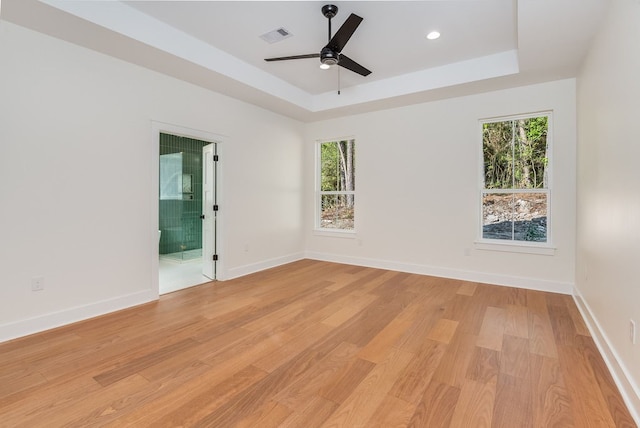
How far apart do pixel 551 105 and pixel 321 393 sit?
14.4 feet

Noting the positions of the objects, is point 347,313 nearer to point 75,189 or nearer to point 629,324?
point 629,324

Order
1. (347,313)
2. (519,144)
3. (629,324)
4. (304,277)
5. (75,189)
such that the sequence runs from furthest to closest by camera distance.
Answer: (304,277), (519,144), (347,313), (75,189), (629,324)

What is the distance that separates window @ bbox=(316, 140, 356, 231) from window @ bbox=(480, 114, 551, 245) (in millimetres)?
2220

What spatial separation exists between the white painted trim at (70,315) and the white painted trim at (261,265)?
1.19 m

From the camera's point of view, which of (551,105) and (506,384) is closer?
(506,384)

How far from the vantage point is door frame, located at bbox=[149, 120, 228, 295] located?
3.64 m

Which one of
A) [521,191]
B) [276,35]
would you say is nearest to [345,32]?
[276,35]

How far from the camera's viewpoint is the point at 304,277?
15.3ft

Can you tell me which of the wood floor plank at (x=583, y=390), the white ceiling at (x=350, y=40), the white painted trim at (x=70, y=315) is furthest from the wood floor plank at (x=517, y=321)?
the white painted trim at (x=70, y=315)

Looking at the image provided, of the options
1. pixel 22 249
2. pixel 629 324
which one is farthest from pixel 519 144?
pixel 22 249

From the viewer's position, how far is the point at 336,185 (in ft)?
19.4

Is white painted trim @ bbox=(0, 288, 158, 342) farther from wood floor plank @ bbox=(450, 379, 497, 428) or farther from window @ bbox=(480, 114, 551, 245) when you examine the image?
window @ bbox=(480, 114, 551, 245)

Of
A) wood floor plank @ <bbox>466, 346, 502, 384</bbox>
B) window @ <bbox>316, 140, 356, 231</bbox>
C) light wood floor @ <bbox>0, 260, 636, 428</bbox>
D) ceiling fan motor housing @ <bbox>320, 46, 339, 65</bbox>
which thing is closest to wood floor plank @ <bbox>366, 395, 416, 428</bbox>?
light wood floor @ <bbox>0, 260, 636, 428</bbox>

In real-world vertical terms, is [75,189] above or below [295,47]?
below
